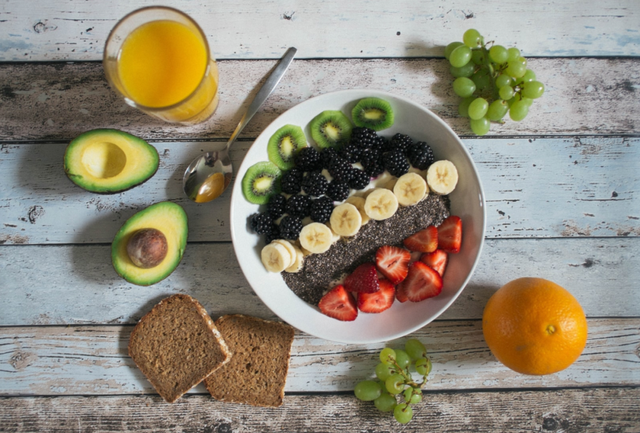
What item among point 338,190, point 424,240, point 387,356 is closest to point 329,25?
point 338,190

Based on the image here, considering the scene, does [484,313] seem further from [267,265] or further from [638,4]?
[638,4]

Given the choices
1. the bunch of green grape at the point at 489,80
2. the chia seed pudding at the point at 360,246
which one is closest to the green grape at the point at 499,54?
the bunch of green grape at the point at 489,80

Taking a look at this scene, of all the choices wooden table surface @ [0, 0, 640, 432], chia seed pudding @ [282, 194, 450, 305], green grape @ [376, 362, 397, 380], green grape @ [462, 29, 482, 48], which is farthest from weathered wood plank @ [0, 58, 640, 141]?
green grape @ [376, 362, 397, 380]

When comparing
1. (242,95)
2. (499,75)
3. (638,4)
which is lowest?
(242,95)

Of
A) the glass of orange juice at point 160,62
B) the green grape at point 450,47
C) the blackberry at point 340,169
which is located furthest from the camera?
the green grape at point 450,47

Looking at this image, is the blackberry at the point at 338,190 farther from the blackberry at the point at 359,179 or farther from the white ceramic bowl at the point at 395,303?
the white ceramic bowl at the point at 395,303

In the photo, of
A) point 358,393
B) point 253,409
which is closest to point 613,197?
point 358,393

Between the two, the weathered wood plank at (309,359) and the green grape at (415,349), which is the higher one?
the green grape at (415,349)
